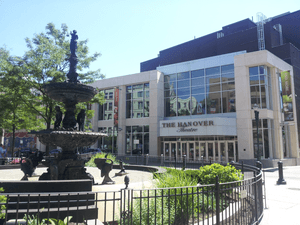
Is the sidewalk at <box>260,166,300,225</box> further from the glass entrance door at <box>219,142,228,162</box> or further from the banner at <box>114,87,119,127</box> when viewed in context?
the banner at <box>114,87,119,127</box>

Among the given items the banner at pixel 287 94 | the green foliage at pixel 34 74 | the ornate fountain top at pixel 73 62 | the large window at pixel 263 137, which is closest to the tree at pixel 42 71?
the green foliage at pixel 34 74

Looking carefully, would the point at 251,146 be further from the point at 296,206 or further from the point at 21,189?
the point at 21,189

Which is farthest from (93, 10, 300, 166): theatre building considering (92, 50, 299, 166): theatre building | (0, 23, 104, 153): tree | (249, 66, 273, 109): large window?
(0, 23, 104, 153): tree

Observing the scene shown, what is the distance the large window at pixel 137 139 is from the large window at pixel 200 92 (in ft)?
13.7

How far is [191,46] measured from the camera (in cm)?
4881

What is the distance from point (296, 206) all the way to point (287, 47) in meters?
33.1

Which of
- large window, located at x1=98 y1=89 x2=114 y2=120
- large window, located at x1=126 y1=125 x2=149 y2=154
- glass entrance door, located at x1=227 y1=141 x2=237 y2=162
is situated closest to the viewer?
glass entrance door, located at x1=227 y1=141 x2=237 y2=162

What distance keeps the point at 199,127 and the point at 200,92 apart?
570 centimetres

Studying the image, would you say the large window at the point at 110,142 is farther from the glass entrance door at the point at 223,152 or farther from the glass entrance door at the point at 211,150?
the glass entrance door at the point at 223,152

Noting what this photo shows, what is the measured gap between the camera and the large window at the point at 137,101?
3315cm

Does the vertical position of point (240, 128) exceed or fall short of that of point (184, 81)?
it falls short

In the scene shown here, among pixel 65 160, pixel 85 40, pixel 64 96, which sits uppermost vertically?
pixel 85 40

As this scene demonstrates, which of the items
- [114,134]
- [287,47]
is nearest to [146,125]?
[114,134]

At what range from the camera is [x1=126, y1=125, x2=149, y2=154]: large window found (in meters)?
32.2
